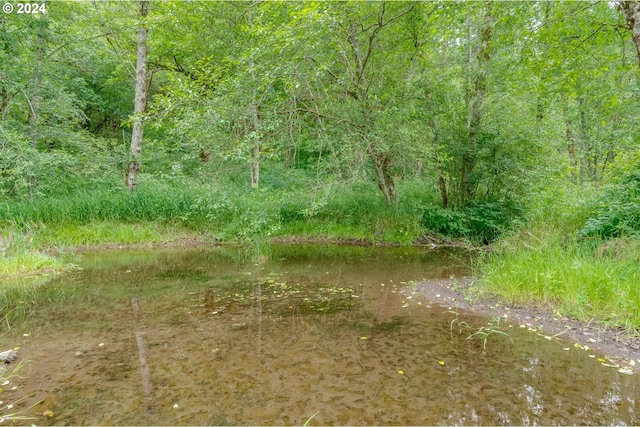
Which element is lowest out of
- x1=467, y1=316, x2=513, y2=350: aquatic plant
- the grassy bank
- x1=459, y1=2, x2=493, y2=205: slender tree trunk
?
x1=467, y1=316, x2=513, y2=350: aquatic plant

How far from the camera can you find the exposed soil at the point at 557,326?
338cm

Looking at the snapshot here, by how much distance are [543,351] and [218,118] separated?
20.1 feet

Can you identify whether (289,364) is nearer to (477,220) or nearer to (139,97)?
(477,220)

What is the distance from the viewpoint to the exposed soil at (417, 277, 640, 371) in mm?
3377

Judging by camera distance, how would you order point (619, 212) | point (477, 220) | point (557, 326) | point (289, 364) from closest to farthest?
point (289, 364) → point (557, 326) → point (619, 212) → point (477, 220)

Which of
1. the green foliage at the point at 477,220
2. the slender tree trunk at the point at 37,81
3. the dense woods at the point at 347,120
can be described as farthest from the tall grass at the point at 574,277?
the slender tree trunk at the point at 37,81

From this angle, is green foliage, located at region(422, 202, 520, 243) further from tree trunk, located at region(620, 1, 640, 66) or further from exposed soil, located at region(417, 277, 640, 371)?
tree trunk, located at region(620, 1, 640, 66)

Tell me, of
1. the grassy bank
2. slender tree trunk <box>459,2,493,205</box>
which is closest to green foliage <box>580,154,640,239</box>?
the grassy bank

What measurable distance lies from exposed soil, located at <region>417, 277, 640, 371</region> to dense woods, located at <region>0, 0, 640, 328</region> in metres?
1.56

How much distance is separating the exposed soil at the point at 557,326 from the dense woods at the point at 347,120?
5.11 feet

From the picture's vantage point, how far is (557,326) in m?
3.99

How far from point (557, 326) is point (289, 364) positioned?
114 inches
